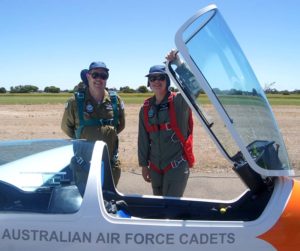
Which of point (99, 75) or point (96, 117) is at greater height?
point (99, 75)

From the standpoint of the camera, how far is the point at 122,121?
15.4ft

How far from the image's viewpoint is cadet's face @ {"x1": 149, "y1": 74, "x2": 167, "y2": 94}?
4004 millimetres

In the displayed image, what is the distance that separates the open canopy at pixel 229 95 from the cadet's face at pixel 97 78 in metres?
1.47

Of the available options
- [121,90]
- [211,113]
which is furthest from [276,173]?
[121,90]

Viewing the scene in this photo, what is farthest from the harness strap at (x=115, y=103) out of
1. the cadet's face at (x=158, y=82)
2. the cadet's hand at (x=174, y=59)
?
the cadet's hand at (x=174, y=59)

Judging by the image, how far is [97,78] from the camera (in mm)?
4164

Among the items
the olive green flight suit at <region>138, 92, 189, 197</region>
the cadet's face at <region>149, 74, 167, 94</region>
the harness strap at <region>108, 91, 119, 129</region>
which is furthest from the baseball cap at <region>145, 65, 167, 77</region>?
the harness strap at <region>108, 91, 119, 129</region>

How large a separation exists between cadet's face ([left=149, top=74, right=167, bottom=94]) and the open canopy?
1193 mm

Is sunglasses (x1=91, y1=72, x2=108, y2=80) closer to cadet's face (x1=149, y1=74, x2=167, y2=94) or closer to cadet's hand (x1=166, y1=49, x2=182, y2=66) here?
cadet's face (x1=149, y1=74, x2=167, y2=94)

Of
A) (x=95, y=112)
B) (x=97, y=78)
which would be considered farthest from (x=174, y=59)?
(x=95, y=112)

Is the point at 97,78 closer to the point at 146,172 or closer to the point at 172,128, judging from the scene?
the point at 172,128

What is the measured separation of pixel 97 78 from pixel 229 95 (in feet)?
6.19

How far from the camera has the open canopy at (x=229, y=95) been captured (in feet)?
8.13

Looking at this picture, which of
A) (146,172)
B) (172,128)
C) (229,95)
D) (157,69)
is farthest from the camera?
(146,172)
